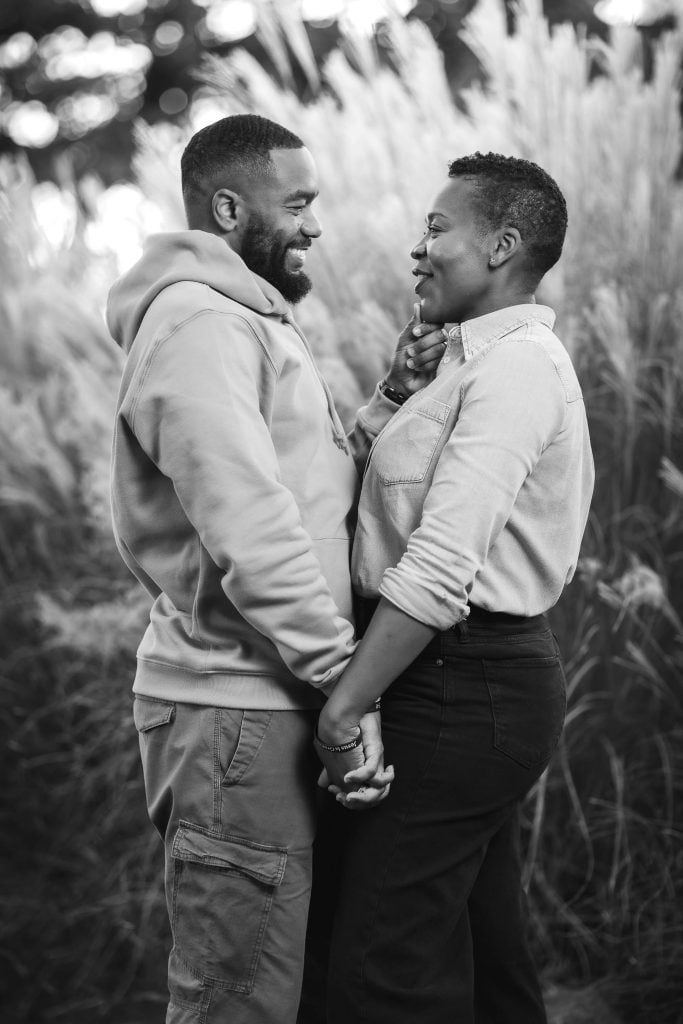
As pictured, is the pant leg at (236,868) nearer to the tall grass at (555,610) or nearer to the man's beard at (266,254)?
the man's beard at (266,254)

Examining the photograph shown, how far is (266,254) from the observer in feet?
5.97

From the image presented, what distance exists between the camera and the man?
61.6 inches

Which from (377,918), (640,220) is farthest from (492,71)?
(377,918)

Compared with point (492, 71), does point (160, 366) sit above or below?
below

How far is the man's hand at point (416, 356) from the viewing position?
76.1 inches

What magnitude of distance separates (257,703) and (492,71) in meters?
2.31

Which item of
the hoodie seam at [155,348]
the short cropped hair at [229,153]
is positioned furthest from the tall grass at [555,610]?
the hoodie seam at [155,348]

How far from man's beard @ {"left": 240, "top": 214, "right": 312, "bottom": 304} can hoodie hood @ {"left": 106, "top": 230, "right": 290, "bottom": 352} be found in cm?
4

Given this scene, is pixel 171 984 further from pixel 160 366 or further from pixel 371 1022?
pixel 160 366

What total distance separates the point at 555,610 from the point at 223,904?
1289 millimetres

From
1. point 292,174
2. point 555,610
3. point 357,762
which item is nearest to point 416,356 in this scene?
point 292,174

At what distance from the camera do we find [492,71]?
3.13 meters

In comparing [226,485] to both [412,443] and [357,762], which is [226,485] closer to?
[412,443]

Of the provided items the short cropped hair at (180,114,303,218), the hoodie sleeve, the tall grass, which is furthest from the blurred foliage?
the hoodie sleeve
